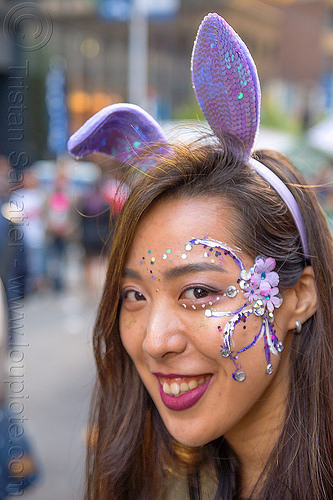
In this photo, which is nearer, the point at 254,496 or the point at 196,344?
the point at 196,344

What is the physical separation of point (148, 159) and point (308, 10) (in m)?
17.0

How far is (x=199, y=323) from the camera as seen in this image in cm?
139

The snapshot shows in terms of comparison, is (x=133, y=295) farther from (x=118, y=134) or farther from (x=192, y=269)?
(x=118, y=134)

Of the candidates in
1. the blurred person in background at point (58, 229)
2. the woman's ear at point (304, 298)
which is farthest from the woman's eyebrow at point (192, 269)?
the blurred person in background at point (58, 229)

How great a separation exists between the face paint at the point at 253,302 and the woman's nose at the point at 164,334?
3.1 inches

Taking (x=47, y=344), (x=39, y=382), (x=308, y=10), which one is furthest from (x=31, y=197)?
(x=308, y=10)

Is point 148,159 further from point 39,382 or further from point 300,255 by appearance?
point 39,382

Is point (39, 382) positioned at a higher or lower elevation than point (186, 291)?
lower

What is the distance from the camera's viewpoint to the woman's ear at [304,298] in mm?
1502

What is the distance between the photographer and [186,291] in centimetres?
141

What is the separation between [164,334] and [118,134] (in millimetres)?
607

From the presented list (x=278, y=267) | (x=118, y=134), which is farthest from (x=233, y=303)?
(x=118, y=134)

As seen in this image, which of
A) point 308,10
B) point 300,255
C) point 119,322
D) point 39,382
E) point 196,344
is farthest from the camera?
point 308,10

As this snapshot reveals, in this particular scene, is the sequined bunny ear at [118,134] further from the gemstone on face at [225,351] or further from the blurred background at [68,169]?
the gemstone on face at [225,351]
